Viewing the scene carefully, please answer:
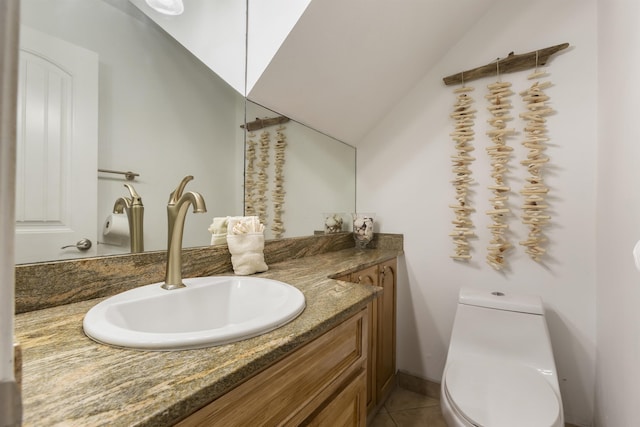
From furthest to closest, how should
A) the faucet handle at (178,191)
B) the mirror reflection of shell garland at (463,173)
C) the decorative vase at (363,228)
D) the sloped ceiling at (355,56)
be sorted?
the decorative vase at (363,228)
the mirror reflection of shell garland at (463,173)
the sloped ceiling at (355,56)
the faucet handle at (178,191)

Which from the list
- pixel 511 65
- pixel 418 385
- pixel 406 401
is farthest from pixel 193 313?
pixel 511 65

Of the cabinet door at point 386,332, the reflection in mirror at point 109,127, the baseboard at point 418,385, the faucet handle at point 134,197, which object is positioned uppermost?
the reflection in mirror at point 109,127

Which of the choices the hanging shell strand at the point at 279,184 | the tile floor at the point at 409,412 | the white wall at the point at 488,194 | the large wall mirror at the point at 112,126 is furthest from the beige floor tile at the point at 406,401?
the large wall mirror at the point at 112,126

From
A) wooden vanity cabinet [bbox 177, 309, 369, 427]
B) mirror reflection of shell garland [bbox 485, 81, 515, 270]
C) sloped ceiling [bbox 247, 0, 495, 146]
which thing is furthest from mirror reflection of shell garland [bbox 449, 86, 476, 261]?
wooden vanity cabinet [bbox 177, 309, 369, 427]

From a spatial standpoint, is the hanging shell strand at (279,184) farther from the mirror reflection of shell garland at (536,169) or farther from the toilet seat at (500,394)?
the mirror reflection of shell garland at (536,169)

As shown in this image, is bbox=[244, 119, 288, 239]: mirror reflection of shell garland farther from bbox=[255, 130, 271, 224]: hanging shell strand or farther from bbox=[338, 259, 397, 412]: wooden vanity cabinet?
bbox=[338, 259, 397, 412]: wooden vanity cabinet

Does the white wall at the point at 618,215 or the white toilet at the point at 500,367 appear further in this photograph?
the white toilet at the point at 500,367

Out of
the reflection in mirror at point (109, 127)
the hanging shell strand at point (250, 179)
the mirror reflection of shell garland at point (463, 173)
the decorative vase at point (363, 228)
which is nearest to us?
the reflection in mirror at point (109, 127)

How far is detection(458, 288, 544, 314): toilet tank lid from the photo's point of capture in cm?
138

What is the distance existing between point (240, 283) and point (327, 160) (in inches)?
50.6

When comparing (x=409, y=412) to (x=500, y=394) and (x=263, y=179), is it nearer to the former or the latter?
(x=500, y=394)

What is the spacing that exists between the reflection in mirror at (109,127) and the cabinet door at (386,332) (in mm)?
967

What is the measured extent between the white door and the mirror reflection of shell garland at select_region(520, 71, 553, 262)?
1.97 metres

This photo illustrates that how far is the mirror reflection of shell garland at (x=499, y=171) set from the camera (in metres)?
1.62
